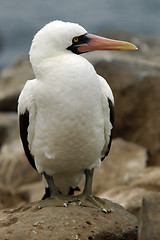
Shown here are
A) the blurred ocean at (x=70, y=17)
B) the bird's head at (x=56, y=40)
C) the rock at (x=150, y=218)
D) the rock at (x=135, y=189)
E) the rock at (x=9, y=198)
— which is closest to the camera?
the rock at (x=150, y=218)

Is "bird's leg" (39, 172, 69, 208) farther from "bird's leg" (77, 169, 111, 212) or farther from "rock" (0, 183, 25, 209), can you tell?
"rock" (0, 183, 25, 209)

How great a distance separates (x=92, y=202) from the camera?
7.29m

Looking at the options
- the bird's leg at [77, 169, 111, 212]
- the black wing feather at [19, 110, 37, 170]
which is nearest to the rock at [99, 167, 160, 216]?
the bird's leg at [77, 169, 111, 212]

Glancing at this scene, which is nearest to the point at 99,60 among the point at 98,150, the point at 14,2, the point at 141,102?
the point at 141,102

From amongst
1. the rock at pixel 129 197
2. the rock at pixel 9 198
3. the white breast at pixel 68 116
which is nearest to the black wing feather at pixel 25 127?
the white breast at pixel 68 116

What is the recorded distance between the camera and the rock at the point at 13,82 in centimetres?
1497

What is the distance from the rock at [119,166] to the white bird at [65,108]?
3.33 meters

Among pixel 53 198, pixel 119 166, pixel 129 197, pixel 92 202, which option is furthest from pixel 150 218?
pixel 119 166

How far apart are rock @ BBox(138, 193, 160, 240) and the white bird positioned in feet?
6.21

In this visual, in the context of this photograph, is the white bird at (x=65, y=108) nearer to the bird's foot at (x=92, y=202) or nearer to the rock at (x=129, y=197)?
the bird's foot at (x=92, y=202)

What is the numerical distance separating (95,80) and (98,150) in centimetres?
100

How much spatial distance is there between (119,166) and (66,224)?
5.20 m

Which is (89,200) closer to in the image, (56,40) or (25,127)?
(25,127)

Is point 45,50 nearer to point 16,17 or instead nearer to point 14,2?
point 16,17
